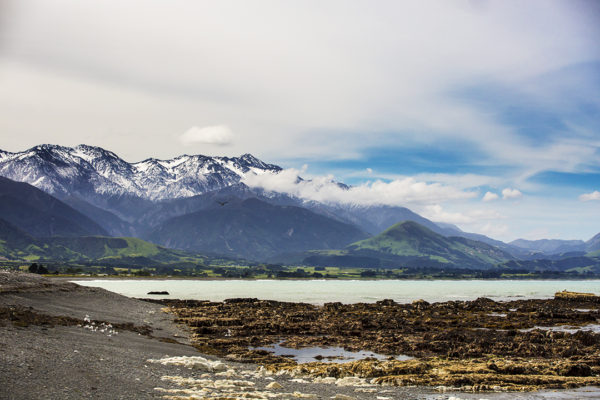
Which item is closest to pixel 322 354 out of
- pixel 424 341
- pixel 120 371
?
pixel 424 341

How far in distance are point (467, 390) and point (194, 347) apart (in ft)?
81.4

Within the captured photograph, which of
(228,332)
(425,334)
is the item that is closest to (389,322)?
(425,334)

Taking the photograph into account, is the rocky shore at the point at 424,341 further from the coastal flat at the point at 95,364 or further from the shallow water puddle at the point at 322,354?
the coastal flat at the point at 95,364

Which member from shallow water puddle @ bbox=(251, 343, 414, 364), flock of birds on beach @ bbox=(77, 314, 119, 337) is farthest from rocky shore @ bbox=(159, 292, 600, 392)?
flock of birds on beach @ bbox=(77, 314, 119, 337)

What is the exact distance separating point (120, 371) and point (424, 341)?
31689 millimetres

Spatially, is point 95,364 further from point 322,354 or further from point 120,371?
point 322,354

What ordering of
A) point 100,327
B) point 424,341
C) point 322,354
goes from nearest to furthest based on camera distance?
point 322,354 < point 100,327 < point 424,341

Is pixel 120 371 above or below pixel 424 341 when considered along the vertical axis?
above

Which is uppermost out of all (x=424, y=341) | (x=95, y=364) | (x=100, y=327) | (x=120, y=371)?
(x=95, y=364)

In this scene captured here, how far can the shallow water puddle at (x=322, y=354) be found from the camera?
4038 cm

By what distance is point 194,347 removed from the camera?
146 feet

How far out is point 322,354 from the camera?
1699 inches

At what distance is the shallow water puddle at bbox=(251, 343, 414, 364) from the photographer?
4038 centimetres

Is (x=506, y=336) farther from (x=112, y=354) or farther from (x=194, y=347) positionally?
(x=112, y=354)
